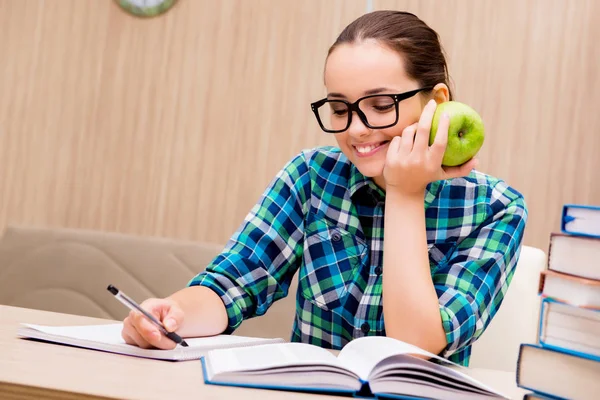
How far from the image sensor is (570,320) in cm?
59

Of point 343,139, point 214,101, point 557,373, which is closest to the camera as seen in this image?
point 557,373

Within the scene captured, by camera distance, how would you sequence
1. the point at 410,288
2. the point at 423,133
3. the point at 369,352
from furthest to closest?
1. the point at 423,133
2. the point at 410,288
3. the point at 369,352

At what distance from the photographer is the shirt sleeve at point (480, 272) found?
1.13 metres

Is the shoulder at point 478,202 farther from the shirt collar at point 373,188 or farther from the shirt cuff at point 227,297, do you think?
the shirt cuff at point 227,297

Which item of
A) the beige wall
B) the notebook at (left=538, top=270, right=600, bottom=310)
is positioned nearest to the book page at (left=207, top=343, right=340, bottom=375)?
the notebook at (left=538, top=270, right=600, bottom=310)

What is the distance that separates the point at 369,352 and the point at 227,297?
1.67 ft

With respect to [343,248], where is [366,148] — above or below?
above

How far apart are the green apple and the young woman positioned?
0.06ft

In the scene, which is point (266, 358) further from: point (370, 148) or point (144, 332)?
point (370, 148)

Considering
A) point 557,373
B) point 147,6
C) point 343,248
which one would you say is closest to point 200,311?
point 343,248

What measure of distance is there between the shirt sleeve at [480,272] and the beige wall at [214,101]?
1448mm

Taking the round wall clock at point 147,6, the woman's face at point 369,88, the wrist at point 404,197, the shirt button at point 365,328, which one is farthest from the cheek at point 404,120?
the round wall clock at point 147,6

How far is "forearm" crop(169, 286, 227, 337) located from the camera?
43.2 inches

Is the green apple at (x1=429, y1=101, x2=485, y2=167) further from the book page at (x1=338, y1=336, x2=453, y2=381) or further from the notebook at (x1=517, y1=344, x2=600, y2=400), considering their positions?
the notebook at (x1=517, y1=344, x2=600, y2=400)
